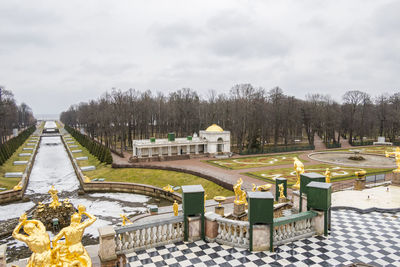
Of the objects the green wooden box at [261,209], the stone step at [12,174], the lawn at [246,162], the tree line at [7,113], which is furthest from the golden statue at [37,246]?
the tree line at [7,113]

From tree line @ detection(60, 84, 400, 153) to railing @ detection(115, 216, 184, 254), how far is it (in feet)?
148

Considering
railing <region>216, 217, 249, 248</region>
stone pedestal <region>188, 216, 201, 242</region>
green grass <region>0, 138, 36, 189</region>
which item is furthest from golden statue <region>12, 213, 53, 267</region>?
green grass <region>0, 138, 36, 189</region>

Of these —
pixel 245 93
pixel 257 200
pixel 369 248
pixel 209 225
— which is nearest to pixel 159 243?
pixel 209 225

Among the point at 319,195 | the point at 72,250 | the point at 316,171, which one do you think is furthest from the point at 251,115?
the point at 72,250

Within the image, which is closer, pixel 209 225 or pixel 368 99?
pixel 209 225

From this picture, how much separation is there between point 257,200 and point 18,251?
16.7 meters

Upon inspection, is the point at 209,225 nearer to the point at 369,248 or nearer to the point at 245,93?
the point at 369,248

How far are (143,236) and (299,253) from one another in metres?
5.88

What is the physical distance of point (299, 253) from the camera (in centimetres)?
1003

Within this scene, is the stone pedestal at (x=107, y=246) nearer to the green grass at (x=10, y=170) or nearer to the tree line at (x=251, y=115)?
the green grass at (x=10, y=170)

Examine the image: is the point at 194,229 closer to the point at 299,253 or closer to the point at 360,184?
the point at 299,253

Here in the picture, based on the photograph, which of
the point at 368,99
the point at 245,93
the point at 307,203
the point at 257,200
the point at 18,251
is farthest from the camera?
the point at 368,99

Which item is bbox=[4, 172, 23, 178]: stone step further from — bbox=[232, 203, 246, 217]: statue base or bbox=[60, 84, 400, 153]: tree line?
bbox=[232, 203, 246, 217]: statue base

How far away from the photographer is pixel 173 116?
71.8 metres
